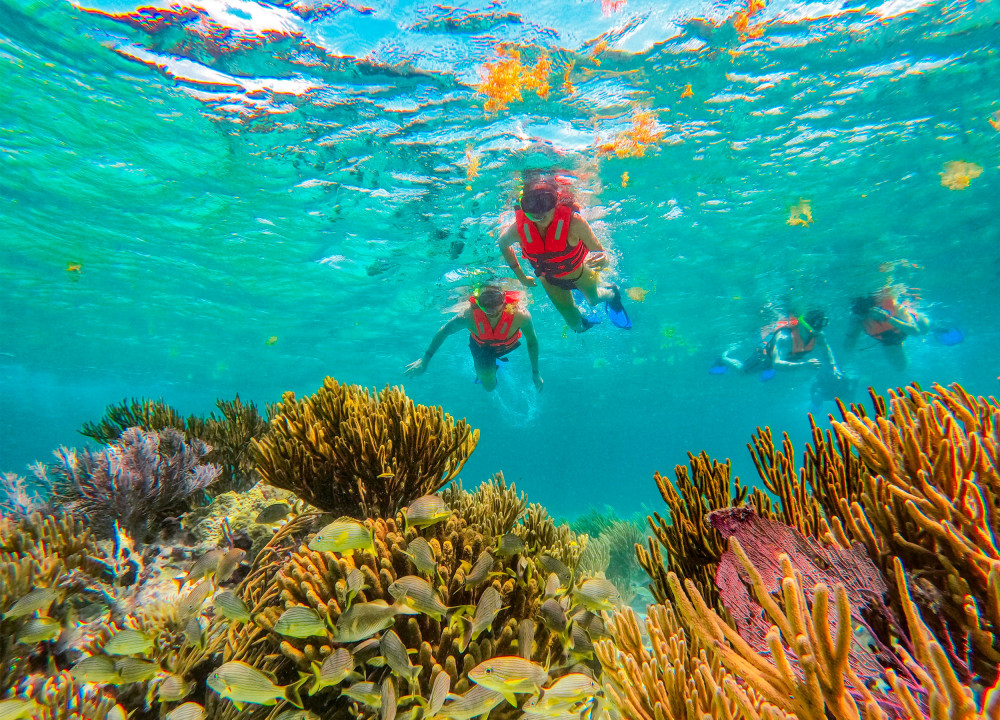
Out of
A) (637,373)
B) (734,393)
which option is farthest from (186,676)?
(734,393)

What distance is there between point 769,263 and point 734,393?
139ft

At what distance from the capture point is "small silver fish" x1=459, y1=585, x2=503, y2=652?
101 inches

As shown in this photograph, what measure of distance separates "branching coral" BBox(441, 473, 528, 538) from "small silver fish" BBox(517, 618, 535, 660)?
780 mm

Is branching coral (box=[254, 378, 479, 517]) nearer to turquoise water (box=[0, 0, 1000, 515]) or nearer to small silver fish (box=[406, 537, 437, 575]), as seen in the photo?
small silver fish (box=[406, 537, 437, 575])

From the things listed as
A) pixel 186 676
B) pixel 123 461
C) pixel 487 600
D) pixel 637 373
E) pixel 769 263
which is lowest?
pixel 186 676

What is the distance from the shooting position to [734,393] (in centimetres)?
5716

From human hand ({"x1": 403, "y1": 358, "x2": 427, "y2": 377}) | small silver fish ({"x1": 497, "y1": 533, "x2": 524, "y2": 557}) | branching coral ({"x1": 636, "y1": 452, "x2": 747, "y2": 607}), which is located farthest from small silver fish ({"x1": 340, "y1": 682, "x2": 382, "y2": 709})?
human hand ({"x1": 403, "y1": 358, "x2": 427, "y2": 377})

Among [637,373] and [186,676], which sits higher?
[637,373]

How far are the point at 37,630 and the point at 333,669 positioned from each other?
2278mm

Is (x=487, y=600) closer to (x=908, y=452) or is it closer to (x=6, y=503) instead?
(x=908, y=452)

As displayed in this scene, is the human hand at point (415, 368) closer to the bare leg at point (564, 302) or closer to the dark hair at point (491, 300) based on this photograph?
the dark hair at point (491, 300)

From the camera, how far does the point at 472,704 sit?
7.46 feet

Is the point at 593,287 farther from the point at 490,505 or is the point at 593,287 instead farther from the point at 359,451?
the point at 359,451

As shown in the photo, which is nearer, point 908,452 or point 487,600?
point 908,452
